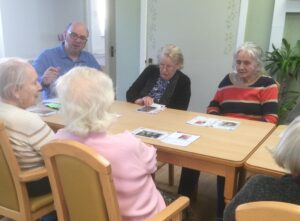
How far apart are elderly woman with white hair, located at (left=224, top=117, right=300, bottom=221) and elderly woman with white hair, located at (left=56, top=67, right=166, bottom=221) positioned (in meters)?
0.41

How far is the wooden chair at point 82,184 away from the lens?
3.56 feet

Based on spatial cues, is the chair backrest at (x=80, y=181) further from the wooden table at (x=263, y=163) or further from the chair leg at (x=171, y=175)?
the chair leg at (x=171, y=175)

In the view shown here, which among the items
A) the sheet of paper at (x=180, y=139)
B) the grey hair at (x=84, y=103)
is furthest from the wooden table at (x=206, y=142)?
the grey hair at (x=84, y=103)

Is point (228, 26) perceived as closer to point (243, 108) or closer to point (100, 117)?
point (243, 108)

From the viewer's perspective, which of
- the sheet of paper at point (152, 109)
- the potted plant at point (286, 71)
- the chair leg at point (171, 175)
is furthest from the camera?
the potted plant at point (286, 71)

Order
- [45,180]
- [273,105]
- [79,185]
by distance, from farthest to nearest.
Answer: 1. [273,105]
2. [45,180]
3. [79,185]

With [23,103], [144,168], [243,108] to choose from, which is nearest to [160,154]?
[144,168]

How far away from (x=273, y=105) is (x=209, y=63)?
140 centimetres

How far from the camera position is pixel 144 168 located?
4.38 ft

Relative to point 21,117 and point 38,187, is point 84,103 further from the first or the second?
point 38,187

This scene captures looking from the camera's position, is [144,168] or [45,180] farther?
[45,180]

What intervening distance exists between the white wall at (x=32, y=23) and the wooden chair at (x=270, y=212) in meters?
3.40

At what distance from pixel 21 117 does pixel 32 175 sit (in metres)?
0.28

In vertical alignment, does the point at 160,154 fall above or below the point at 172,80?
below
